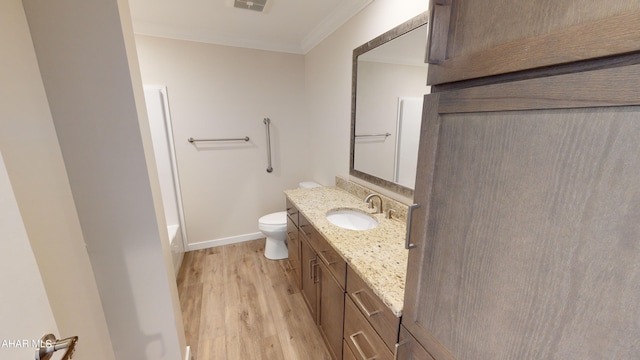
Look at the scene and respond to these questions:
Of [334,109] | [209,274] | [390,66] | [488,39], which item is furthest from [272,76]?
[488,39]

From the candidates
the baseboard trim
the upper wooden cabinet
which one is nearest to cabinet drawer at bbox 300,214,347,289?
the upper wooden cabinet

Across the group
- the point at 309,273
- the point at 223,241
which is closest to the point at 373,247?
the point at 309,273

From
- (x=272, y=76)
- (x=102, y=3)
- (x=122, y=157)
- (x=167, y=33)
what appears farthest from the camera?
(x=272, y=76)

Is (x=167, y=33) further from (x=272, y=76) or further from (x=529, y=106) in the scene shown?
(x=529, y=106)

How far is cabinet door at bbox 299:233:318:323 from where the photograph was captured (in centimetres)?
161

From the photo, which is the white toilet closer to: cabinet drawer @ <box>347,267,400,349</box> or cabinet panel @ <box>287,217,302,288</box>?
cabinet panel @ <box>287,217,302,288</box>

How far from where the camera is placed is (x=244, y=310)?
195 centimetres

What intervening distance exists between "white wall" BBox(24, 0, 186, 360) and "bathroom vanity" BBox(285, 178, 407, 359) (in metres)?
0.82

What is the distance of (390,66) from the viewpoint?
1.57 meters

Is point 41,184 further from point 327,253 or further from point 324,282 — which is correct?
point 324,282

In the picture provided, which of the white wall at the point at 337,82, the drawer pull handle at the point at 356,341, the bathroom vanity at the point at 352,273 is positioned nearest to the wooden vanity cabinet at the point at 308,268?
the bathroom vanity at the point at 352,273

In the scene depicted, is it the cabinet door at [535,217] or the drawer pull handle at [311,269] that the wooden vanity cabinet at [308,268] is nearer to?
the drawer pull handle at [311,269]

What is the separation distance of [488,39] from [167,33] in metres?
2.74

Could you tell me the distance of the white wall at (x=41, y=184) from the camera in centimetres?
69
